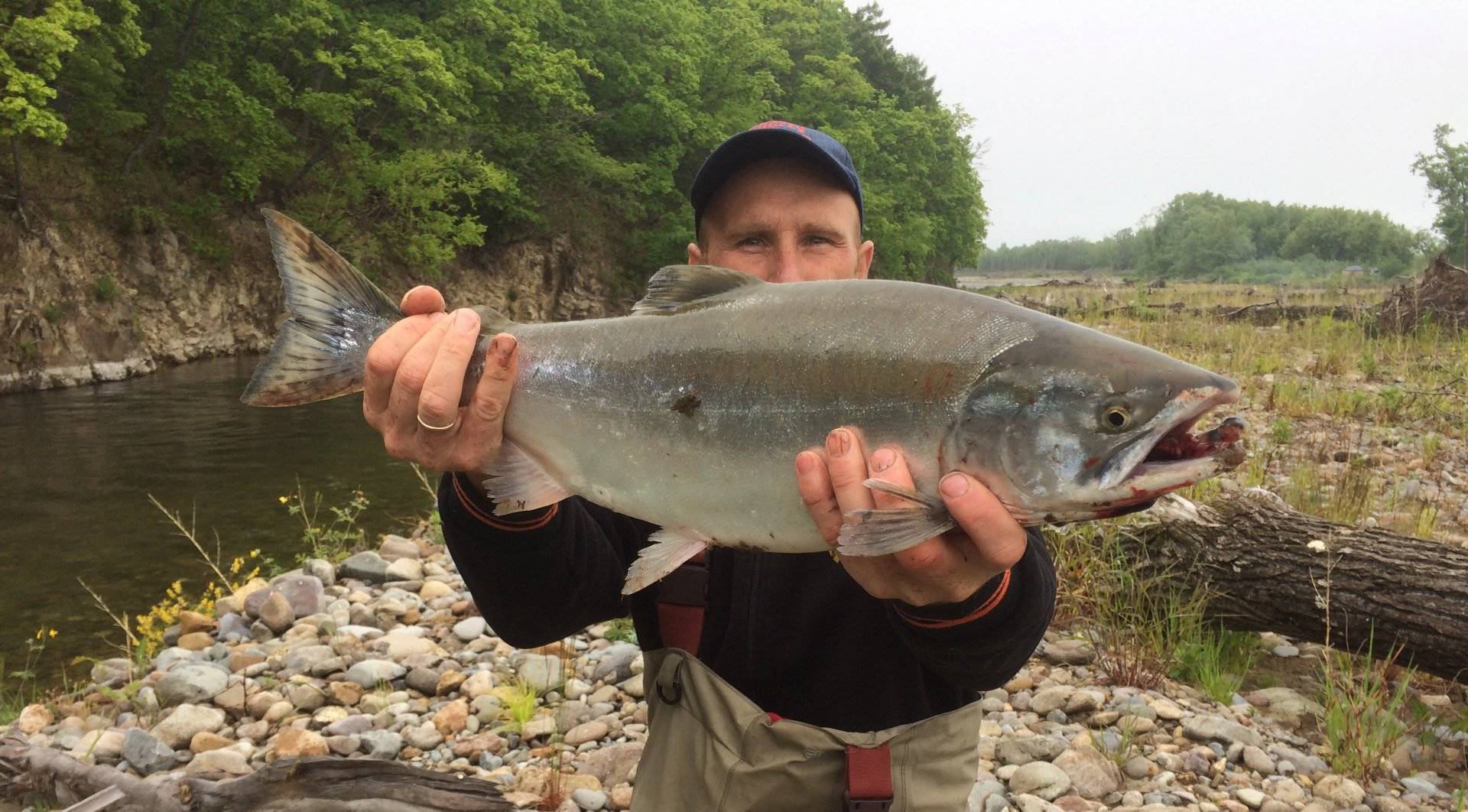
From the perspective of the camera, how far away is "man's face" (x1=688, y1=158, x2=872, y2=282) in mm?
3211

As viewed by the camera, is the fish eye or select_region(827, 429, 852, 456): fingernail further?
select_region(827, 429, 852, 456): fingernail

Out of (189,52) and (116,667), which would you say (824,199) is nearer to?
(116,667)

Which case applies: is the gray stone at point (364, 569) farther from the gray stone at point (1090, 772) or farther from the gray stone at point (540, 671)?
the gray stone at point (1090, 772)

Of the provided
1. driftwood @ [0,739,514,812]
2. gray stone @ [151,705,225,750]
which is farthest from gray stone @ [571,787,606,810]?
gray stone @ [151,705,225,750]

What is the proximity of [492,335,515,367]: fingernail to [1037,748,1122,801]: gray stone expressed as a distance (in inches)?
113

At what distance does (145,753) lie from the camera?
396cm

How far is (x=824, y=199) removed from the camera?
3217 millimetres

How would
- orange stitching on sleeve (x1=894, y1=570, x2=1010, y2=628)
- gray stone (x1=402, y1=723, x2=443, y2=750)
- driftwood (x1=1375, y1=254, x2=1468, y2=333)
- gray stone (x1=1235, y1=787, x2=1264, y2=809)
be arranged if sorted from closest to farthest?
orange stitching on sleeve (x1=894, y1=570, x2=1010, y2=628) → gray stone (x1=1235, y1=787, x2=1264, y2=809) → gray stone (x1=402, y1=723, x2=443, y2=750) → driftwood (x1=1375, y1=254, x2=1468, y2=333)

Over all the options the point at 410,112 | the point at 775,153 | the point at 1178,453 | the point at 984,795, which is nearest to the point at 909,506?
the point at 1178,453

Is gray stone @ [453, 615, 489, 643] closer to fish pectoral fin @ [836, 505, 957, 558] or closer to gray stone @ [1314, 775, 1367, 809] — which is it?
fish pectoral fin @ [836, 505, 957, 558]

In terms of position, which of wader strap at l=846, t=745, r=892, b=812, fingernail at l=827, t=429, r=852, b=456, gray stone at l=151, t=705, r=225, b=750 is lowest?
gray stone at l=151, t=705, r=225, b=750

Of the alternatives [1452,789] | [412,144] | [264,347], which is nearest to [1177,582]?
[1452,789]

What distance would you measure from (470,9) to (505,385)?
26.8 metres

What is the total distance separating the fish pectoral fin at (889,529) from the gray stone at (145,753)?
3788 mm
